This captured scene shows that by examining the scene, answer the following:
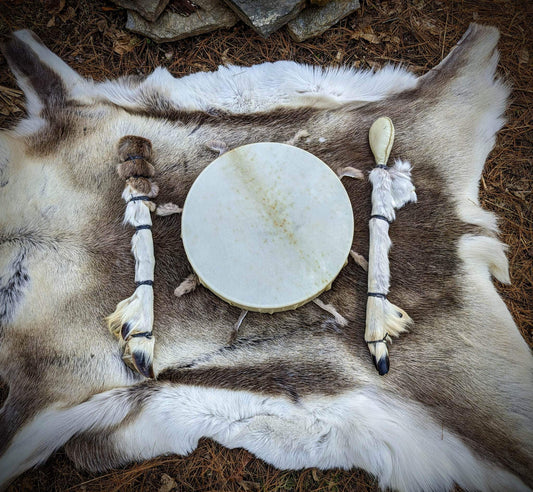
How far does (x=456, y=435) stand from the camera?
1753mm

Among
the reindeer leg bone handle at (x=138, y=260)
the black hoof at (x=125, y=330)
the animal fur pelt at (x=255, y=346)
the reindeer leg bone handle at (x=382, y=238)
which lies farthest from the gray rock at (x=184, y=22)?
Answer: the black hoof at (x=125, y=330)

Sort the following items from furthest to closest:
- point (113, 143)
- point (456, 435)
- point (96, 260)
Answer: point (113, 143), point (96, 260), point (456, 435)

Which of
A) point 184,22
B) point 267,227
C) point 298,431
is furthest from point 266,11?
point 298,431

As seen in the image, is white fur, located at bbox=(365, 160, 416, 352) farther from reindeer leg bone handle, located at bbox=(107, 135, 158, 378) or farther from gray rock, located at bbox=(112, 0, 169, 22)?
gray rock, located at bbox=(112, 0, 169, 22)

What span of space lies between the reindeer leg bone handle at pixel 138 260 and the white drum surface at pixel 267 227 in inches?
8.9

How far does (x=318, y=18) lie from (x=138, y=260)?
1973mm

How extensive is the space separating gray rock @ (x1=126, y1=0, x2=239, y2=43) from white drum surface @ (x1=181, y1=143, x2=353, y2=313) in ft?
3.93

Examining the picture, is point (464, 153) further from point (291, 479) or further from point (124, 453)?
point (124, 453)

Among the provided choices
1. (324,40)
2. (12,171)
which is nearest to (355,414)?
(12,171)

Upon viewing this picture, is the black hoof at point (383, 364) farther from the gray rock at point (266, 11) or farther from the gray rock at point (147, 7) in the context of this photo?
the gray rock at point (147, 7)

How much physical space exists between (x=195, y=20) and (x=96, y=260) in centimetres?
171

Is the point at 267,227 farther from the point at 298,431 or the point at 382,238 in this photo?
the point at 298,431

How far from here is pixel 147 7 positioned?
2424 mm

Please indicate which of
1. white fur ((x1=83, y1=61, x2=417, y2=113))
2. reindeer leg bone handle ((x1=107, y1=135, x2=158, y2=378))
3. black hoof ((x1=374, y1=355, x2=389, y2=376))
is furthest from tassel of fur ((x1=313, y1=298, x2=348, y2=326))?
white fur ((x1=83, y1=61, x2=417, y2=113))
